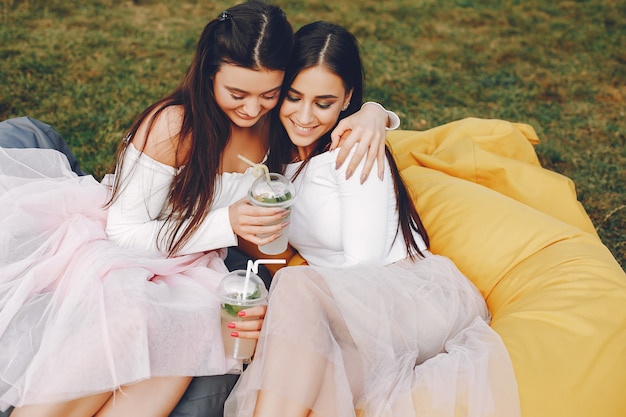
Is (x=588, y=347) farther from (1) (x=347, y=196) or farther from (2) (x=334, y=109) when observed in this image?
(2) (x=334, y=109)

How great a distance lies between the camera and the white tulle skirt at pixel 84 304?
2025mm

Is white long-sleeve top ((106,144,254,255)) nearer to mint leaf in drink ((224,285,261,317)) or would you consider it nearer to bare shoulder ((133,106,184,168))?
bare shoulder ((133,106,184,168))

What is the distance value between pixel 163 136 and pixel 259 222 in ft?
1.65

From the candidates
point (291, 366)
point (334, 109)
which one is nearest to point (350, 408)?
point (291, 366)

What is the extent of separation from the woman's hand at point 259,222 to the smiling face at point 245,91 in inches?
13.1

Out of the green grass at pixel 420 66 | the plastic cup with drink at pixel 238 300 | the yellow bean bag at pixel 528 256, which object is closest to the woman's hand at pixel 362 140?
the plastic cup with drink at pixel 238 300

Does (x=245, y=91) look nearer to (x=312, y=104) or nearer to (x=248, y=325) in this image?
(x=312, y=104)

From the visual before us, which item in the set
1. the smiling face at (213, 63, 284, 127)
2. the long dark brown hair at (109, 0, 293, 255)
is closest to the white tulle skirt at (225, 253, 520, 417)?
the long dark brown hair at (109, 0, 293, 255)

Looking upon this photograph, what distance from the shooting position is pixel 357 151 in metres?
2.44

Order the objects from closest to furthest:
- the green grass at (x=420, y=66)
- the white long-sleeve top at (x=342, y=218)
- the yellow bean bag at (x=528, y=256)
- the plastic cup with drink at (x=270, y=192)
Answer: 1. the yellow bean bag at (x=528, y=256)
2. the plastic cup with drink at (x=270, y=192)
3. the white long-sleeve top at (x=342, y=218)
4. the green grass at (x=420, y=66)

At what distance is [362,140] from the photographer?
2471 millimetres

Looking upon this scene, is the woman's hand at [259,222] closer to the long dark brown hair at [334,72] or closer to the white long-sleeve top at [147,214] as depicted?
the white long-sleeve top at [147,214]

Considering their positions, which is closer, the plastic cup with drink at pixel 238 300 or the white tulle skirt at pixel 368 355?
the white tulle skirt at pixel 368 355

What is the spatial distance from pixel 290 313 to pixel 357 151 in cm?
67
